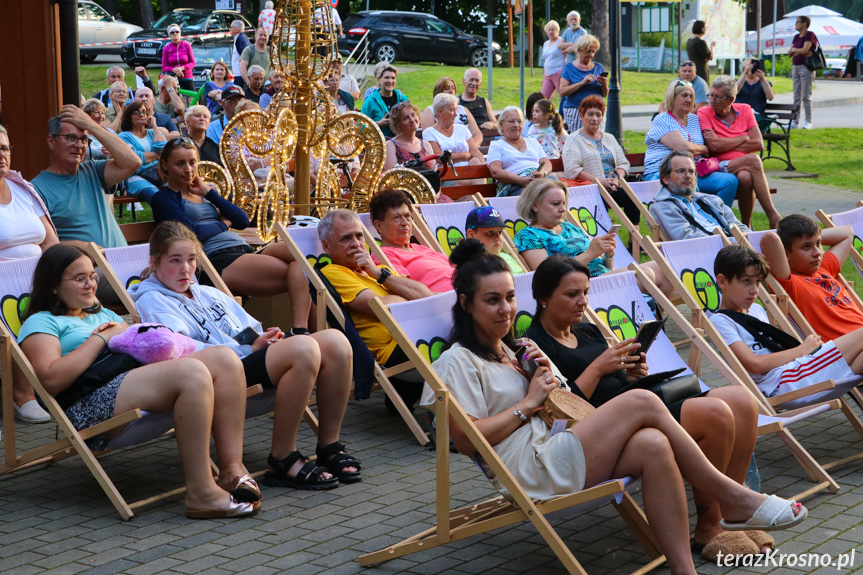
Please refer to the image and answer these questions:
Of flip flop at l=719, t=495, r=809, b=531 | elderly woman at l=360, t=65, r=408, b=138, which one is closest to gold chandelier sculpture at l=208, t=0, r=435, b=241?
elderly woman at l=360, t=65, r=408, b=138

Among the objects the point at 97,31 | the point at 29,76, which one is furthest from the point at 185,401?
the point at 97,31

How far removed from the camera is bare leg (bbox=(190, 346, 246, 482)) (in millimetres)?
4340

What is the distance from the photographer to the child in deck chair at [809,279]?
569 cm

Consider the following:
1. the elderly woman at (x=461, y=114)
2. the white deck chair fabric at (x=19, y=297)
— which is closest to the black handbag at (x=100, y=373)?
the white deck chair fabric at (x=19, y=297)

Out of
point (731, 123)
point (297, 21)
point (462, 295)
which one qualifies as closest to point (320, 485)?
point (462, 295)

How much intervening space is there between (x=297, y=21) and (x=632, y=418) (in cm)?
468

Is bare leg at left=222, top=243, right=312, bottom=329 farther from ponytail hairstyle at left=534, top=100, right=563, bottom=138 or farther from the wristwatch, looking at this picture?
ponytail hairstyle at left=534, top=100, right=563, bottom=138

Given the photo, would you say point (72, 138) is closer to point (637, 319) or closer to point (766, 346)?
point (637, 319)

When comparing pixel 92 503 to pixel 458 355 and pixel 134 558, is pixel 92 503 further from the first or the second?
pixel 458 355

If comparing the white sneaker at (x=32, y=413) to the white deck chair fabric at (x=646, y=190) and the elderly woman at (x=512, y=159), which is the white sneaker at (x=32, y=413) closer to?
the elderly woman at (x=512, y=159)

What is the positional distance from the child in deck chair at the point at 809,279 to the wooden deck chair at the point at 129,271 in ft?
8.76

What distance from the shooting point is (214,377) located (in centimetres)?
435

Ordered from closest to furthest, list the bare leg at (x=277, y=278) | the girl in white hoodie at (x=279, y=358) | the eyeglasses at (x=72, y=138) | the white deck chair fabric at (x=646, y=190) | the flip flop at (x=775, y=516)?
the flip flop at (x=775, y=516) → the girl in white hoodie at (x=279, y=358) → the eyeglasses at (x=72, y=138) → the bare leg at (x=277, y=278) → the white deck chair fabric at (x=646, y=190)

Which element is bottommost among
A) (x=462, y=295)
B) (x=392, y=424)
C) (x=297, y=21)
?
(x=392, y=424)
